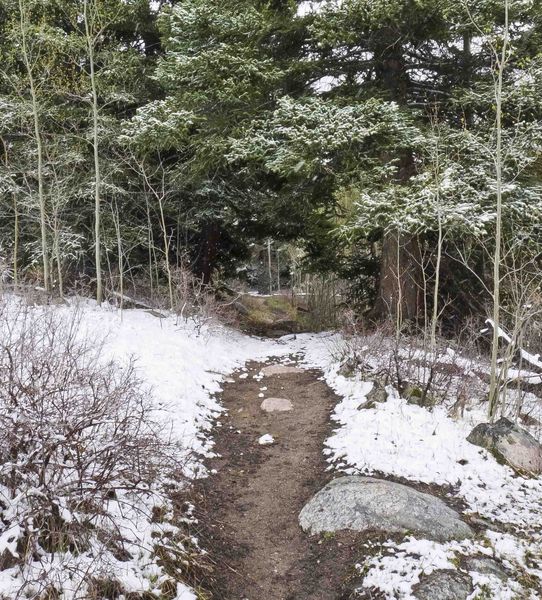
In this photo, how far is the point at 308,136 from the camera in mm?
8281

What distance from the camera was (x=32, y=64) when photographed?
11.6 m

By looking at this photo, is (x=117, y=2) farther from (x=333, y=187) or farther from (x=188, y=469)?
(x=188, y=469)

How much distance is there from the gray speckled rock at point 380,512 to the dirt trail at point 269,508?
0.53 ft

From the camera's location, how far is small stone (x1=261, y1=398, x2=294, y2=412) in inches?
287

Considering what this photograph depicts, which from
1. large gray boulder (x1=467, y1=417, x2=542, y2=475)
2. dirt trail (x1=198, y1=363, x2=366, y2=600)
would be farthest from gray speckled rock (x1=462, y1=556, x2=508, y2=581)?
large gray boulder (x1=467, y1=417, x2=542, y2=475)

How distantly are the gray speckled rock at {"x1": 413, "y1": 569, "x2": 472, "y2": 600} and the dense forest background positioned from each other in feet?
11.1

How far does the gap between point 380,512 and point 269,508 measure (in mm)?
1157

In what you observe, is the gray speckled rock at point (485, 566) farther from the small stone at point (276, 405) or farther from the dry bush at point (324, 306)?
the dry bush at point (324, 306)

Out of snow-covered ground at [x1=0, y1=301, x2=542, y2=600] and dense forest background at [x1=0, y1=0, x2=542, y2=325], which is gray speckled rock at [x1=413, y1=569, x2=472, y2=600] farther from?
dense forest background at [x1=0, y1=0, x2=542, y2=325]

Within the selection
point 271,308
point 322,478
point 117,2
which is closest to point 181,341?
point 322,478

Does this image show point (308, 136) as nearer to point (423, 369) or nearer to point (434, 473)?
point (423, 369)

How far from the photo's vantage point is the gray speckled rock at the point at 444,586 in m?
3.29

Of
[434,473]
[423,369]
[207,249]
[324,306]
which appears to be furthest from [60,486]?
[324,306]

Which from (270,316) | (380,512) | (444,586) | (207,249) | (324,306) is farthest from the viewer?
(270,316)
